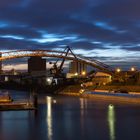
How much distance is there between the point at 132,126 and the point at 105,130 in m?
2.09

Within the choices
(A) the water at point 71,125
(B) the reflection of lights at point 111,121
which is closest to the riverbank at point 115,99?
(B) the reflection of lights at point 111,121

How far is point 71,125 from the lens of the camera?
2667cm

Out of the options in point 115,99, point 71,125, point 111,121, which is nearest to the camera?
point 71,125

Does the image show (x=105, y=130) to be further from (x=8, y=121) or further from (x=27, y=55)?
(x=27, y=55)

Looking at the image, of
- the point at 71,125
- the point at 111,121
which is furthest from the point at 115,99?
the point at 71,125

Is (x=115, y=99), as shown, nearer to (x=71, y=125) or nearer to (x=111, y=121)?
(x=111, y=121)

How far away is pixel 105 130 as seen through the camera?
2439cm

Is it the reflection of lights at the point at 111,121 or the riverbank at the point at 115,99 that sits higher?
the riverbank at the point at 115,99

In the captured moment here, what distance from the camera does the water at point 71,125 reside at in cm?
2280

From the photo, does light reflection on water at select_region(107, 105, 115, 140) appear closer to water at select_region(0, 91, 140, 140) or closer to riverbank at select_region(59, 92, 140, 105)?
water at select_region(0, 91, 140, 140)

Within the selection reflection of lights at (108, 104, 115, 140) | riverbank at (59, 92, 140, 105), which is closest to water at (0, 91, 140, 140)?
reflection of lights at (108, 104, 115, 140)

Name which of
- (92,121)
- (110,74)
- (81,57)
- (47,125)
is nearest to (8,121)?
(47,125)

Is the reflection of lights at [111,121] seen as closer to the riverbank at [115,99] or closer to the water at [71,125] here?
the water at [71,125]

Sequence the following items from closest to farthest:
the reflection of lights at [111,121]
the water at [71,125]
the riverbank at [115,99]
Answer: the water at [71,125] → the reflection of lights at [111,121] → the riverbank at [115,99]
